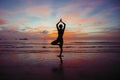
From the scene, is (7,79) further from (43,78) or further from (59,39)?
(59,39)

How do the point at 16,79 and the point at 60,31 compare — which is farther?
the point at 60,31

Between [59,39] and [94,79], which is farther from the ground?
[59,39]

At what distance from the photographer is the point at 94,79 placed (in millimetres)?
5191

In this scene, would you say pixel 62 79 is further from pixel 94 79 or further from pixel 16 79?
pixel 16 79

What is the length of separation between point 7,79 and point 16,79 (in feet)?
0.93

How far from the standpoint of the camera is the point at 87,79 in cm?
522

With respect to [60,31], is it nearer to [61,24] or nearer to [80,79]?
[61,24]

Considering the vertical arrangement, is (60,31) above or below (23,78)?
above

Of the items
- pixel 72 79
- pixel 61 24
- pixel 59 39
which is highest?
pixel 61 24

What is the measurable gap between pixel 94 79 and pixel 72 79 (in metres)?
0.69

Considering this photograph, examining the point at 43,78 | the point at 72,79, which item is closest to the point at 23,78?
the point at 43,78

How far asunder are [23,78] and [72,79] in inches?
61.9

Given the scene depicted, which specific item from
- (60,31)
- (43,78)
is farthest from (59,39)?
(43,78)

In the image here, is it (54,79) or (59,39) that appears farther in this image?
(59,39)
